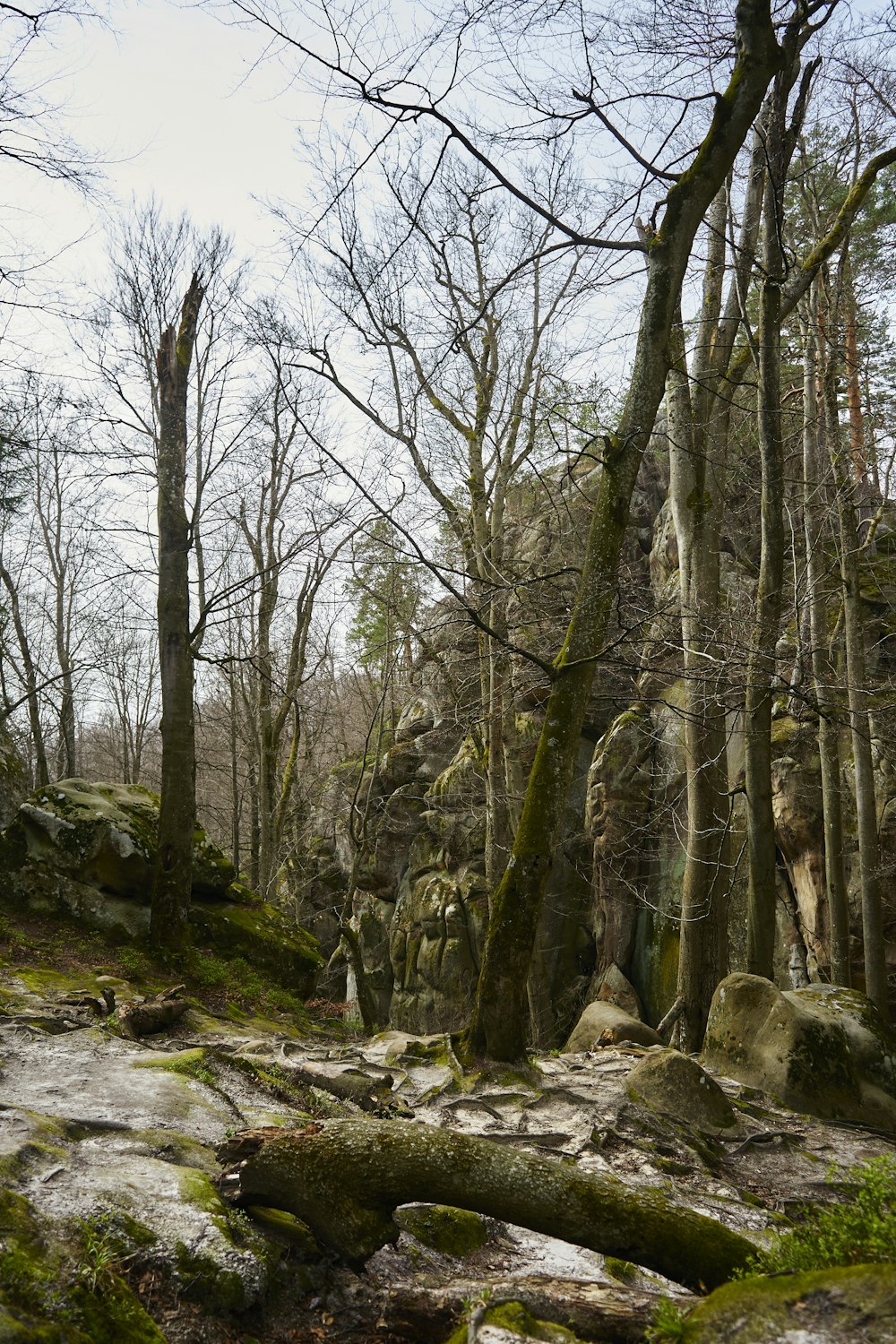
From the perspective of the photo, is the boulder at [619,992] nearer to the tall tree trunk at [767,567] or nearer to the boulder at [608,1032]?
the boulder at [608,1032]

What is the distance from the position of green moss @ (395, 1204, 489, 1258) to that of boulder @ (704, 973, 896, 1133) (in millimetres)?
3696

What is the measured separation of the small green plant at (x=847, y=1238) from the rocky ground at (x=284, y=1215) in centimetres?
40

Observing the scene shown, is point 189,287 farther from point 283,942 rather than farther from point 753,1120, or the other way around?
point 753,1120

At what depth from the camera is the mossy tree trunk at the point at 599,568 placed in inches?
220

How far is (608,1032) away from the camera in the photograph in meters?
8.07

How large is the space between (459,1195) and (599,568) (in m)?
4.06

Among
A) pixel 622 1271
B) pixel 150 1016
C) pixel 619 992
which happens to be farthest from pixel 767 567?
pixel 619 992

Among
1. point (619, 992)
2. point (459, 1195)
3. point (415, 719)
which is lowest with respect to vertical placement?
point (619, 992)

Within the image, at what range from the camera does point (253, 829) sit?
64.2 feet

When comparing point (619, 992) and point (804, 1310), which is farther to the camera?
point (619, 992)

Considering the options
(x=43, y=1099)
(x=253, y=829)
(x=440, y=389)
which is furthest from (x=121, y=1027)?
(x=253, y=829)

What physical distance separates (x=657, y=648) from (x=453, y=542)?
27.7 ft

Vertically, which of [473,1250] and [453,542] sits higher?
[453,542]

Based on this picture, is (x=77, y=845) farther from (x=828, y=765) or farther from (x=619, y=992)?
(x=619, y=992)
